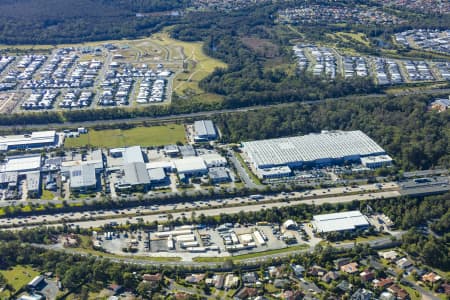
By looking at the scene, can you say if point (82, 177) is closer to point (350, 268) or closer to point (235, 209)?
point (235, 209)

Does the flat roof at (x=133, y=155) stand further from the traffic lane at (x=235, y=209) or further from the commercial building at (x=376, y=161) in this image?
the commercial building at (x=376, y=161)

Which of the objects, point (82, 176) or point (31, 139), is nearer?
point (82, 176)

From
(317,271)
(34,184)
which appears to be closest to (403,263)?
(317,271)

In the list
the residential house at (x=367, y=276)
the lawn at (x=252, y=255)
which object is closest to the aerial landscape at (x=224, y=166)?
the residential house at (x=367, y=276)

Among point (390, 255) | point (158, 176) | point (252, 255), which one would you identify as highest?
point (158, 176)

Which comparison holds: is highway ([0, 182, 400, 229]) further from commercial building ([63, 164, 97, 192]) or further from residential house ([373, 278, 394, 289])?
residential house ([373, 278, 394, 289])

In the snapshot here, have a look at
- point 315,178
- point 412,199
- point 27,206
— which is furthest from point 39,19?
point 412,199
